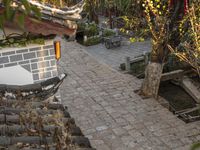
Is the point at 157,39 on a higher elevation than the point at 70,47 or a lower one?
higher

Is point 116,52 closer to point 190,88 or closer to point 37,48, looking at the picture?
point 190,88

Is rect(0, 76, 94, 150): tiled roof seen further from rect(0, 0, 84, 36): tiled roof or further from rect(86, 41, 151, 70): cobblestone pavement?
rect(86, 41, 151, 70): cobblestone pavement

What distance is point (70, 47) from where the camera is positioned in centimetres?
1973

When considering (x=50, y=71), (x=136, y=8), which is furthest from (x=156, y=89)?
(x=50, y=71)

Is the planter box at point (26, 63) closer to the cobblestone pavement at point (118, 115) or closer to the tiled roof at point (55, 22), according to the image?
the tiled roof at point (55, 22)

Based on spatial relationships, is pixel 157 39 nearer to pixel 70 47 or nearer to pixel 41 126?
pixel 41 126

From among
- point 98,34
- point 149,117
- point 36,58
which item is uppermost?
point 36,58

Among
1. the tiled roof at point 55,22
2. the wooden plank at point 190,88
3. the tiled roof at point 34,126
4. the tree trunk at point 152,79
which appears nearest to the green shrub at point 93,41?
the wooden plank at point 190,88

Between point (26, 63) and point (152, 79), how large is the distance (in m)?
6.37

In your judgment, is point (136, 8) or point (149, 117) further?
point (136, 8)

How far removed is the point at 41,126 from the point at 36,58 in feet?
9.38

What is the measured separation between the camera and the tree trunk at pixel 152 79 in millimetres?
11688

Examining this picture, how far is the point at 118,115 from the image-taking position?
11.1 meters

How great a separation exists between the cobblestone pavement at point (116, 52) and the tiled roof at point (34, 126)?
10.9 meters
